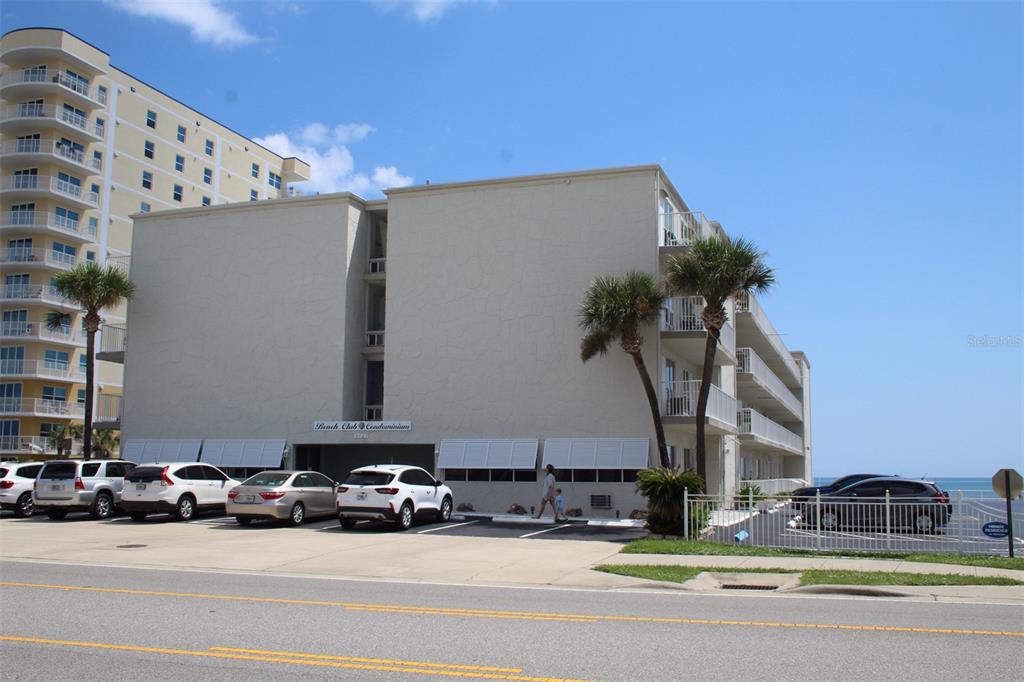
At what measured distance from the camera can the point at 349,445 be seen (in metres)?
33.0

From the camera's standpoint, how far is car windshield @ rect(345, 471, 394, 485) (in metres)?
22.5

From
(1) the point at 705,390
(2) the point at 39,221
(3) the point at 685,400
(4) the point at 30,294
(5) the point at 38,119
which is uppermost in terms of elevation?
(5) the point at 38,119

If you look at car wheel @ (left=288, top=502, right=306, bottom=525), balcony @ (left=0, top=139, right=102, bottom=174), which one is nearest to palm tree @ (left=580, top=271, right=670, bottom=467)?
car wheel @ (left=288, top=502, right=306, bottom=525)

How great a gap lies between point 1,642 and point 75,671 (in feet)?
5.44

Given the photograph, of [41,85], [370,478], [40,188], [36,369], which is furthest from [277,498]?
[41,85]

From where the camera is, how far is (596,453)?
2772 cm

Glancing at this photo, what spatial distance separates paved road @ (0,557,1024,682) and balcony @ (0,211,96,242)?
48514mm

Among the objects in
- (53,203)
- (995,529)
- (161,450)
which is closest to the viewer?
(995,529)

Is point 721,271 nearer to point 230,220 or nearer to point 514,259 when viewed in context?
point 514,259

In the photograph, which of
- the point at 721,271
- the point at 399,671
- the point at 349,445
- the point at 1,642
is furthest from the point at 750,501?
the point at 349,445

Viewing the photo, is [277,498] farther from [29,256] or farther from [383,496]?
[29,256]

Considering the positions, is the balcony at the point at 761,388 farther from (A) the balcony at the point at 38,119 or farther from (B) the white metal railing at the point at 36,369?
(A) the balcony at the point at 38,119

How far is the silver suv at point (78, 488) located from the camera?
2516 cm

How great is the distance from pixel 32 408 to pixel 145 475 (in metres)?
34.3
